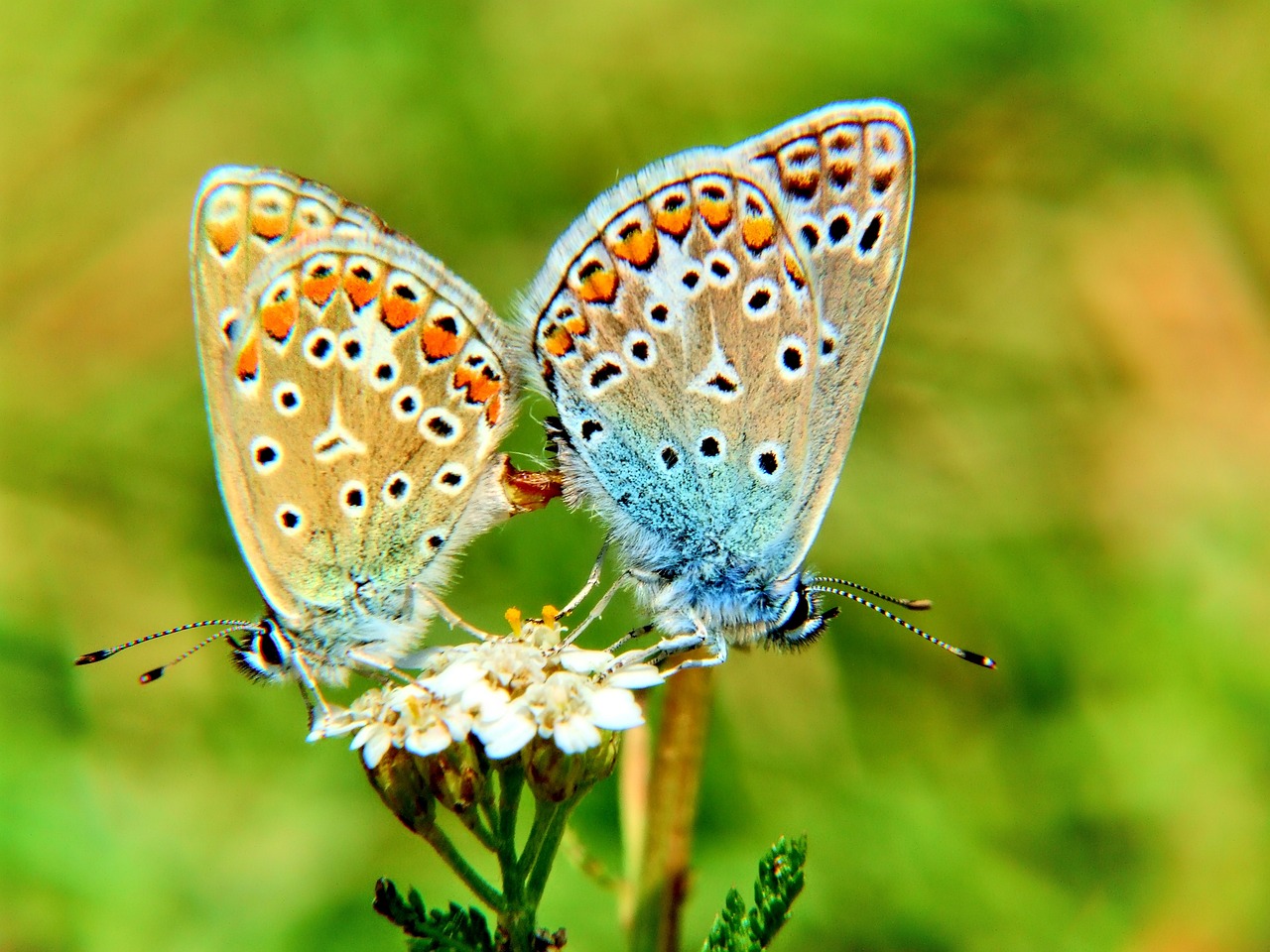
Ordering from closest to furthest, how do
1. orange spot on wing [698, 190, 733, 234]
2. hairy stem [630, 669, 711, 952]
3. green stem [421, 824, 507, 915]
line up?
green stem [421, 824, 507, 915] → hairy stem [630, 669, 711, 952] → orange spot on wing [698, 190, 733, 234]

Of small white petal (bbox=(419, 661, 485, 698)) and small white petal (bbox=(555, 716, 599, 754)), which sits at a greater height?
small white petal (bbox=(419, 661, 485, 698))

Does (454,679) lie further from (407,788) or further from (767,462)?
(767,462)

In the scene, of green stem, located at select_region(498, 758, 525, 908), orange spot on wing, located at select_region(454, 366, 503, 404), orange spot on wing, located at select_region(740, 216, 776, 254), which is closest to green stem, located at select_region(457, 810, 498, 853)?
green stem, located at select_region(498, 758, 525, 908)

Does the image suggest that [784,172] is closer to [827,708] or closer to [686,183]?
[686,183]

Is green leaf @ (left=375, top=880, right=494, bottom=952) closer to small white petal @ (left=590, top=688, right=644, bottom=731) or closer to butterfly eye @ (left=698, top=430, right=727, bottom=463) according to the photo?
small white petal @ (left=590, top=688, right=644, bottom=731)

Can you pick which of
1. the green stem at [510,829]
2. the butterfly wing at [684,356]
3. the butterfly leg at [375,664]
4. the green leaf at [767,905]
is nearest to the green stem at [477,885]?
the green stem at [510,829]
